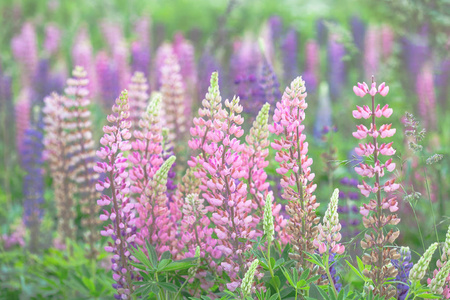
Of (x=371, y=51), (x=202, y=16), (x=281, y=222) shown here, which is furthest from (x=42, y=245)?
(x=202, y=16)

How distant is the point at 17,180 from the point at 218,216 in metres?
3.46

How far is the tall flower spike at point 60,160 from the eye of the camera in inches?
125

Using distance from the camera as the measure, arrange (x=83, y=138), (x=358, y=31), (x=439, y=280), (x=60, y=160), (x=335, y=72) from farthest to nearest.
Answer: (x=358, y=31) < (x=335, y=72) < (x=60, y=160) < (x=83, y=138) < (x=439, y=280)

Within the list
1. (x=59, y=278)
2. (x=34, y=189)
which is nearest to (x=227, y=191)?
(x=59, y=278)

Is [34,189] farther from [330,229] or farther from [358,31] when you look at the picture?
[358,31]

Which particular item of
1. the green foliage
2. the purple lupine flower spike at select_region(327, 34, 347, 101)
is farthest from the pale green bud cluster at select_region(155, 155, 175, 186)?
the purple lupine flower spike at select_region(327, 34, 347, 101)

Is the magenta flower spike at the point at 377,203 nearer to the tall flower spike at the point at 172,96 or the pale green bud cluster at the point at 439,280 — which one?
the pale green bud cluster at the point at 439,280

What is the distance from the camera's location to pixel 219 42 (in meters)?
3.66

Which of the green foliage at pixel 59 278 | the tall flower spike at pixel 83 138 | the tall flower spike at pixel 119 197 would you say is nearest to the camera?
the tall flower spike at pixel 119 197

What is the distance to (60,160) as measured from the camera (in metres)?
3.29

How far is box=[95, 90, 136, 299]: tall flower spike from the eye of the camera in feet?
6.09

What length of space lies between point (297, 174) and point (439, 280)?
49 centimetres

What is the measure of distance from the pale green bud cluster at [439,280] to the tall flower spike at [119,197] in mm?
882

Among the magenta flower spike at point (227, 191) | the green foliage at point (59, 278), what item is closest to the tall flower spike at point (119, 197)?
the magenta flower spike at point (227, 191)
